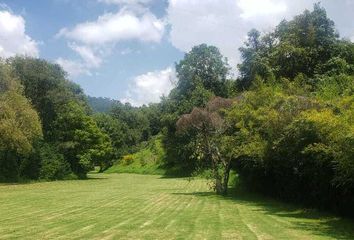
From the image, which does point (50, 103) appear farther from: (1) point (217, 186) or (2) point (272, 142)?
(2) point (272, 142)

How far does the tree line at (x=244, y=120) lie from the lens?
22.0 m

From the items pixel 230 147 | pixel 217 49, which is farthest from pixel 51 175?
pixel 230 147

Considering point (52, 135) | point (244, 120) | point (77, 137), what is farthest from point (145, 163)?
point (244, 120)

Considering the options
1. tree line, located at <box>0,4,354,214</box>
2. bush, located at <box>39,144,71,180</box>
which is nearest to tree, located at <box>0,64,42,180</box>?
tree line, located at <box>0,4,354,214</box>

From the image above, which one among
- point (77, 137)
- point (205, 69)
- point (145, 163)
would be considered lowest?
point (145, 163)

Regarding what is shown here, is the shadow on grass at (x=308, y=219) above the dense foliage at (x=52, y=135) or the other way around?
the other way around

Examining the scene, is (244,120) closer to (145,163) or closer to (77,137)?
(77,137)

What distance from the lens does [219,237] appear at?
13781mm

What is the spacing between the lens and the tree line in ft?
72.0

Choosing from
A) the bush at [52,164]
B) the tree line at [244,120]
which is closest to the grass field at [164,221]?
the tree line at [244,120]

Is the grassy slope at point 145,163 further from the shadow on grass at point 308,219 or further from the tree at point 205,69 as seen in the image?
the shadow on grass at point 308,219

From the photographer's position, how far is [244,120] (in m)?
30.3

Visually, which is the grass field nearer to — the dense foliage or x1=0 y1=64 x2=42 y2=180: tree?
x1=0 y1=64 x2=42 y2=180: tree

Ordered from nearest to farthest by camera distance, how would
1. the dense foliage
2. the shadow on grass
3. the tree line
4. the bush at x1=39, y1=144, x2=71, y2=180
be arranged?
the shadow on grass
the tree line
the dense foliage
the bush at x1=39, y1=144, x2=71, y2=180
